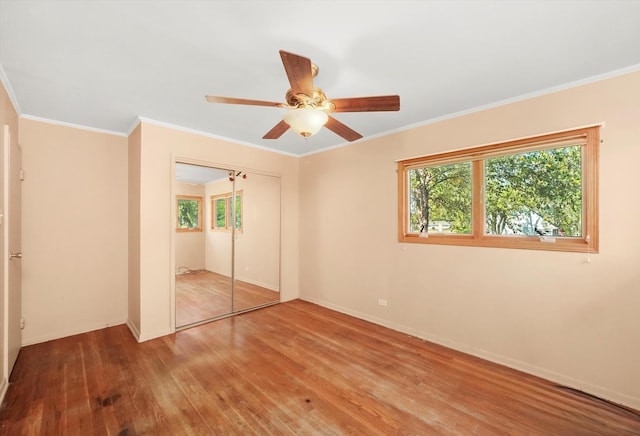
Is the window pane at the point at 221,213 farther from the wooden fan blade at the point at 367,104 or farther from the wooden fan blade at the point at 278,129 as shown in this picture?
the wooden fan blade at the point at 367,104

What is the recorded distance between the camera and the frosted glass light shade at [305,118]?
1.78 m

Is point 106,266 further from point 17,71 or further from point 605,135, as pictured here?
point 605,135

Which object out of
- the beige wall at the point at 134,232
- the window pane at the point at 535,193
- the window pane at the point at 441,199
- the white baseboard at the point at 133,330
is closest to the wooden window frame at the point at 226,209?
the beige wall at the point at 134,232

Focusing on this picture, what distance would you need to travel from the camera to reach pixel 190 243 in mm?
3625

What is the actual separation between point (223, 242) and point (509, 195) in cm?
357

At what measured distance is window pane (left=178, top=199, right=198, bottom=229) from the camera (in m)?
3.46

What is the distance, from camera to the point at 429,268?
308cm

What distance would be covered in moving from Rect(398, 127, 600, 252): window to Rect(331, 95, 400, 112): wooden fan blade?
1491mm

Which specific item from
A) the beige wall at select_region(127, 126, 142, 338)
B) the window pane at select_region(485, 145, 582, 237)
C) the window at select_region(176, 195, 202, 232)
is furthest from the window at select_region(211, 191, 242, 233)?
the window pane at select_region(485, 145, 582, 237)

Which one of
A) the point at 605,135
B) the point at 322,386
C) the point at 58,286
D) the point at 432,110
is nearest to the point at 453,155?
the point at 432,110

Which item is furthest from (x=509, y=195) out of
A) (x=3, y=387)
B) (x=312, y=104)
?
(x=3, y=387)

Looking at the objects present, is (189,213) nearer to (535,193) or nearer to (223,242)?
(223,242)

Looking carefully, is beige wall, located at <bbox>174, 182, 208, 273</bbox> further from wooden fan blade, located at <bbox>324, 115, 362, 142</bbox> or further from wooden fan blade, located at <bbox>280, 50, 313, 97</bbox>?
wooden fan blade, located at <bbox>280, 50, 313, 97</bbox>

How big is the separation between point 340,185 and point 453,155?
160cm
